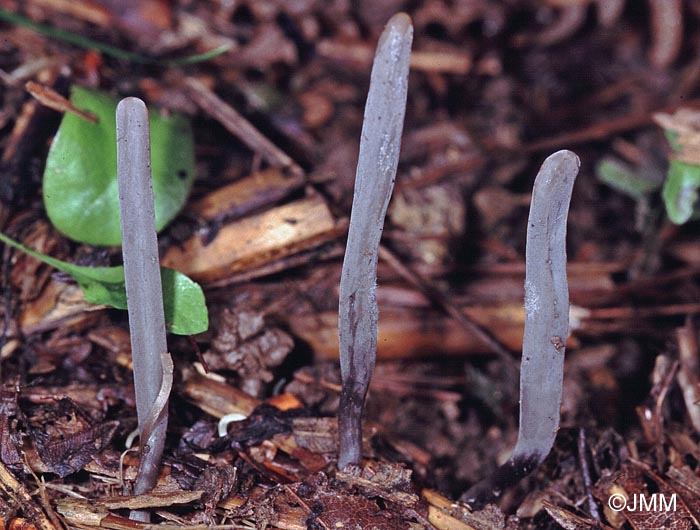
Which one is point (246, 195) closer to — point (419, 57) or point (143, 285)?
point (143, 285)

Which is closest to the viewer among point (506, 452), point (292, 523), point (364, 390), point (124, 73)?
point (292, 523)

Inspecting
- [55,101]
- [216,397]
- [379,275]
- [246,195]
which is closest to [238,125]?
[246,195]

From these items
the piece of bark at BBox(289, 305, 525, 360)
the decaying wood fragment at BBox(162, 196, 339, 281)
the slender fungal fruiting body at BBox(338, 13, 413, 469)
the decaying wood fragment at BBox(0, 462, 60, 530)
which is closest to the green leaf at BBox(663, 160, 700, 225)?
the piece of bark at BBox(289, 305, 525, 360)

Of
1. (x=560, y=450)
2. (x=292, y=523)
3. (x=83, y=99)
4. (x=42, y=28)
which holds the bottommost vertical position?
(x=292, y=523)

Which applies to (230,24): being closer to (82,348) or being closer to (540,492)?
(82,348)

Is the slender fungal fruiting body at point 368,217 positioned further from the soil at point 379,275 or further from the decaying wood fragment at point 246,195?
the decaying wood fragment at point 246,195

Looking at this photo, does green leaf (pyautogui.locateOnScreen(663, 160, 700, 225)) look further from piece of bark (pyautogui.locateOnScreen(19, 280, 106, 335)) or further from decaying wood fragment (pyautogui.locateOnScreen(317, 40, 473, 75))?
piece of bark (pyautogui.locateOnScreen(19, 280, 106, 335))

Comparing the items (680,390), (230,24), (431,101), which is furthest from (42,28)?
(680,390)
